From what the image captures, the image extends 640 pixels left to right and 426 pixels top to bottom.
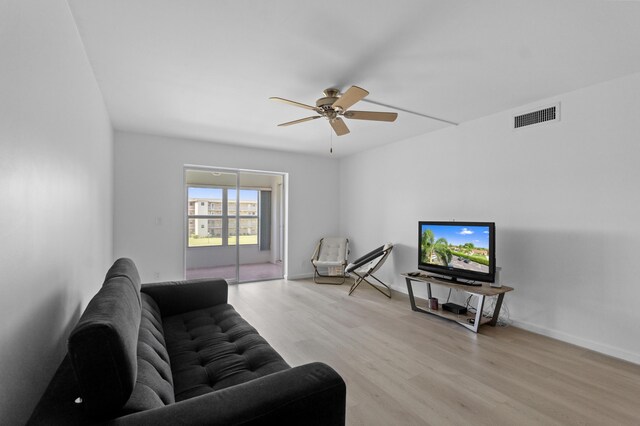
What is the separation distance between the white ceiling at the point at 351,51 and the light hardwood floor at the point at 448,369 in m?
2.60

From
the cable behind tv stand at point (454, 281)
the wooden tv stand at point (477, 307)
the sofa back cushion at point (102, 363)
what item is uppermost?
the sofa back cushion at point (102, 363)

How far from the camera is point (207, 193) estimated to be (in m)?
6.77

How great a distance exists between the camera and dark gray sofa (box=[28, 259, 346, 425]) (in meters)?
0.94

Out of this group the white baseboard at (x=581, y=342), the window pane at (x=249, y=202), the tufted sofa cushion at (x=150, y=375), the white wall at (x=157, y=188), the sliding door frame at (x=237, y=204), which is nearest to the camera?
the tufted sofa cushion at (x=150, y=375)

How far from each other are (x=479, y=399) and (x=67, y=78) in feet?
11.1

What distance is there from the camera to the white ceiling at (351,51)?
6.30ft

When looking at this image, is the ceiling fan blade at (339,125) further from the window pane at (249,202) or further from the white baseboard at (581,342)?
the window pane at (249,202)

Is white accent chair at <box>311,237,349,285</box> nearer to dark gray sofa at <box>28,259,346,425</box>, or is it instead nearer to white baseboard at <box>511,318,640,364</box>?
white baseboard at <box>511,318,640,364</box>

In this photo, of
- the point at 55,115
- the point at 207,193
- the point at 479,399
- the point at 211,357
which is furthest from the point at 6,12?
the point at 207,193

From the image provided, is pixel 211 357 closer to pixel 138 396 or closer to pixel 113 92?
pixel 138 396

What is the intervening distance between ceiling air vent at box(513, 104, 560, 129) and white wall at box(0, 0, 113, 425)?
13.9 ft

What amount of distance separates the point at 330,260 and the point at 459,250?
9.55 feet

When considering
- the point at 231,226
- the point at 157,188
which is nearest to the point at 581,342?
the point at 157,188

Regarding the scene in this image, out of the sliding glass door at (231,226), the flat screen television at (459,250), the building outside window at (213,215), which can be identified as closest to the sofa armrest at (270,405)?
the flat screen television at (459,250)
